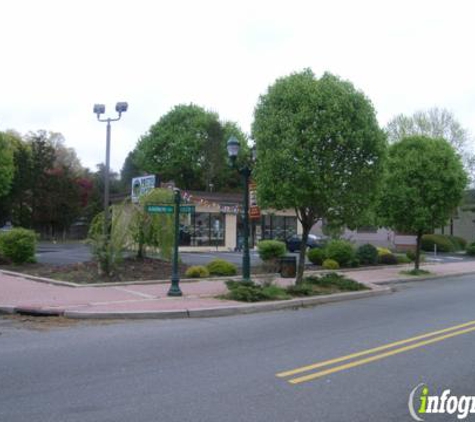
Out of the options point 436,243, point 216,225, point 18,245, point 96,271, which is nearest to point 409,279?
point 96,271

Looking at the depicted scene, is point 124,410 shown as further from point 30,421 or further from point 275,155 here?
point 275,155

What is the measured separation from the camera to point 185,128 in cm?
5547

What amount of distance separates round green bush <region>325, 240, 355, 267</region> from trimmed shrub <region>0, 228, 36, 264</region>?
12543 millimetres

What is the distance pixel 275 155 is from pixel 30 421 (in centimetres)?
1066

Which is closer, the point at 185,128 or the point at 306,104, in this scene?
the point at 306,104

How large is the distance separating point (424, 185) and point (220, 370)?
17080 millimetres

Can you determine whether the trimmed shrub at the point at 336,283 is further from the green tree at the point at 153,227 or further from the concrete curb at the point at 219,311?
the green tree at the point at 153,227

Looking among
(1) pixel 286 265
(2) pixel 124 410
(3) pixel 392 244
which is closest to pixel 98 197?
(3) pixel 392 244

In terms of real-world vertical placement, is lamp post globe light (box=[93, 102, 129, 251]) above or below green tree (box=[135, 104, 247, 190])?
below

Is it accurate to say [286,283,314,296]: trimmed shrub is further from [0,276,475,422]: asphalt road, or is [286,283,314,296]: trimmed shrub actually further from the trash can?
the trash can

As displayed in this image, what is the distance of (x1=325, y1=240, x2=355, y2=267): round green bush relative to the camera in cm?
2348

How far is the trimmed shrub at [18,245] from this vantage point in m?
19.2

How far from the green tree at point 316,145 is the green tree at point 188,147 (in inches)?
1540

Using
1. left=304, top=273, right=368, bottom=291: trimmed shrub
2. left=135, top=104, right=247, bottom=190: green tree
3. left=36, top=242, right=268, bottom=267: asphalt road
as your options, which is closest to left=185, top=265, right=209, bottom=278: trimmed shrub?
left=304, top=273, right=368, bottom=291: trimmed shrub
